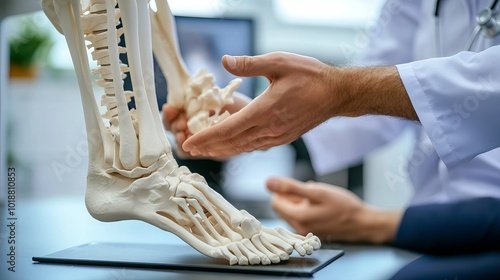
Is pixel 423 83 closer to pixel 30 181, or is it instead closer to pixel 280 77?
pixel 280 77

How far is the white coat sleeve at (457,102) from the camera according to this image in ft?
2.88

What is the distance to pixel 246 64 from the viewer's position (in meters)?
0.81

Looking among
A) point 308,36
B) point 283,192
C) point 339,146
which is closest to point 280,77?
point 283,192

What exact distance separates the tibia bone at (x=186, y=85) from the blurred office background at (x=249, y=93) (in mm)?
1060

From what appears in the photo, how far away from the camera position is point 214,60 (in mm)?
2332

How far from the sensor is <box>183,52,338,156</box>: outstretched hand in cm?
83

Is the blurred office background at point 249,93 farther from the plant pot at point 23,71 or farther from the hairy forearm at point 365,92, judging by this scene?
the hairy forearm at point 365,92

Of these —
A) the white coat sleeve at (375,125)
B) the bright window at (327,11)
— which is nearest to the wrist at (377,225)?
the white coat sleeve at (375,125)

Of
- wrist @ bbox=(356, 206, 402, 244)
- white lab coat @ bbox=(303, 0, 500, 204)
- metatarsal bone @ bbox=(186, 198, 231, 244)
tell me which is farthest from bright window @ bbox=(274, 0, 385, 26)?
metatarsal bone @ bbox=(186, 198, 231, 244)

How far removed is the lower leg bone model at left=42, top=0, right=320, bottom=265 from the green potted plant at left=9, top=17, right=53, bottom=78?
235 cm

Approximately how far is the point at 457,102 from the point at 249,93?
65.9 inches

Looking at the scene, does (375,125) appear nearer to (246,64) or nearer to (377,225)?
(377,225)

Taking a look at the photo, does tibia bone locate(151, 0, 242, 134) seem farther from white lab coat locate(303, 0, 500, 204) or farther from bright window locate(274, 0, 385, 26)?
bright window locate(274, 0, 385, 26)

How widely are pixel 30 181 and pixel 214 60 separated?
3.64ft
